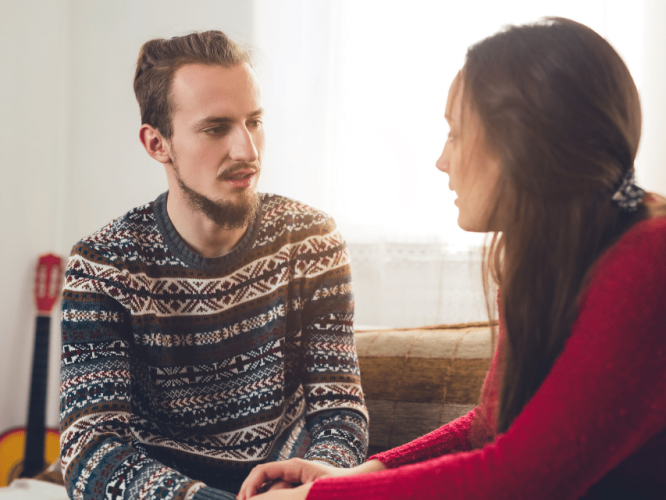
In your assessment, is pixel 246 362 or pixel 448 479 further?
pixel 246 362

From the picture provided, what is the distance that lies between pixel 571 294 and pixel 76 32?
2562 millimetres

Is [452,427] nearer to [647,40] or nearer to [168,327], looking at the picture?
[168,327]

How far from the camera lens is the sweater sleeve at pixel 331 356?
1.02m

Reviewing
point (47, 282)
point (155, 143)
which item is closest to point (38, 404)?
point (47, 282)

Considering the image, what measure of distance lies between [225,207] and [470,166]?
2.04ft

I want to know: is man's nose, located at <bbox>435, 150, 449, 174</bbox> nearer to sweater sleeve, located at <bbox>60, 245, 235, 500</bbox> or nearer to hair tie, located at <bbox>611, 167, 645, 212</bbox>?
hair tie, located at <bbox>611, 167, 645, 212</bbox>

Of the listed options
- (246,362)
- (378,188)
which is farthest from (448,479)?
(378,188)

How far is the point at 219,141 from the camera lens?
1.16m

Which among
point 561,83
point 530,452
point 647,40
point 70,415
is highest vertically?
point 647,40

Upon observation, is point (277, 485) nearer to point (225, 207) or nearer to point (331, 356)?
point (331, 356)

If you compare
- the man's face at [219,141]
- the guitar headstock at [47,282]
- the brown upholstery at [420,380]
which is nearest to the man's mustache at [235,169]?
the man's face at [219,141]

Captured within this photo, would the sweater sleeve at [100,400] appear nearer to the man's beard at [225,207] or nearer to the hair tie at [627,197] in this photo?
the man's beard at [225,207]

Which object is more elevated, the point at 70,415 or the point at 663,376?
the point at 663,376

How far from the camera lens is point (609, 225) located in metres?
0.59
